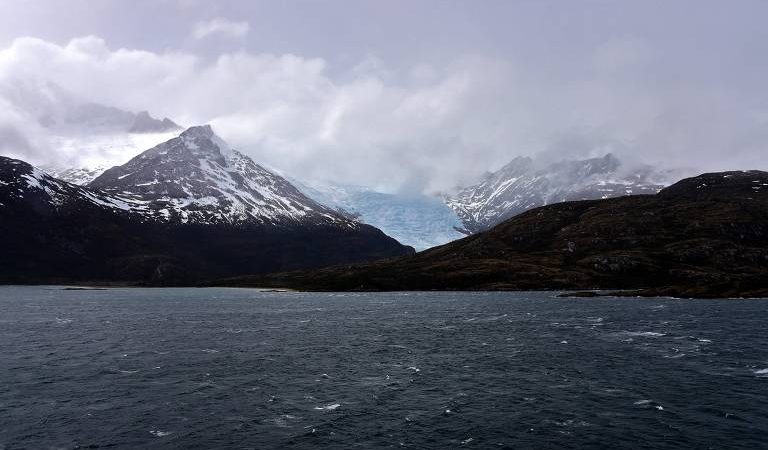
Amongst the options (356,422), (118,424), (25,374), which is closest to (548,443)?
(356,422)

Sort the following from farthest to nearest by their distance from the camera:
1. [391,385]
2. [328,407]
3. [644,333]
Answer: [644,333] < [391,385] < [328,407]

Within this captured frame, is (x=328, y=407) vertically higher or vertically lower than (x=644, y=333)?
lower

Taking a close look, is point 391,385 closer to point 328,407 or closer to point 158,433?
point 328,407

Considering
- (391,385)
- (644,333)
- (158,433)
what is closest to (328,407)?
(391,385)

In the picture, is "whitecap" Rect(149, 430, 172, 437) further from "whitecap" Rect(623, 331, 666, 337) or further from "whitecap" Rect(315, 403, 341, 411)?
"whitecap" Rect(623, 331, 666, 337)

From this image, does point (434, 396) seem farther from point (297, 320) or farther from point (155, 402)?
point (297, 320)

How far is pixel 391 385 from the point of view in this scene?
2618 inches

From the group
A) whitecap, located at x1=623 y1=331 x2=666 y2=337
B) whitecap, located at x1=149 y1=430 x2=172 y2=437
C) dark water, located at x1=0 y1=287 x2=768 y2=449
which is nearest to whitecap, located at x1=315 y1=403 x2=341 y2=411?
dark water, located at x1=0 y1=287 x2=768 y2=449

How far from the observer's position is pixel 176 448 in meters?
46.1

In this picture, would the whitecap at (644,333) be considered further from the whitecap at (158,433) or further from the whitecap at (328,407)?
the whitecap at (158,433)

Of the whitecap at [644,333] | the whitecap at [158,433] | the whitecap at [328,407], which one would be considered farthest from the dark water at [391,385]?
the whitecap at [644,333]

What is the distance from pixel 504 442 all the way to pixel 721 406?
24.1m

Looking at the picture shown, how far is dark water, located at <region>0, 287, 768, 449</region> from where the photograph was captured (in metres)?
48.9

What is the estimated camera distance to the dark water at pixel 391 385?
4888 cm
